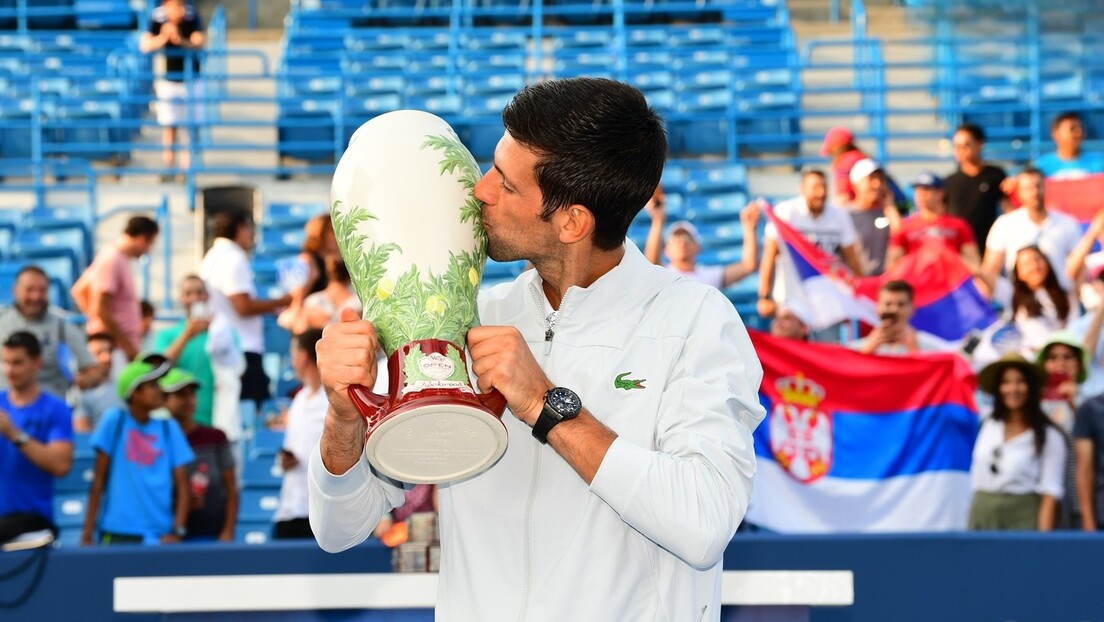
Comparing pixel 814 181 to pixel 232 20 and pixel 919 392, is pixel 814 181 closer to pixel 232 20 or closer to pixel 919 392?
pixel 919 392

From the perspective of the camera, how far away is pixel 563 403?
6.73 ft

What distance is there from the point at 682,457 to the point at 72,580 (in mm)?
2601

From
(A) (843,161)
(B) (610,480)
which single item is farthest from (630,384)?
(A) (843,161)

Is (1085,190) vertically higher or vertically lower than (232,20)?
lower

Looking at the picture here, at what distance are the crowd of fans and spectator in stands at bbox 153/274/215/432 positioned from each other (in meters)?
0.01

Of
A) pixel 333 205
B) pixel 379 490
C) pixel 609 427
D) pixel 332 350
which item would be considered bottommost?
pixel 379 490

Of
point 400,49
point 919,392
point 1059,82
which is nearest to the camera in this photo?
point 919,392

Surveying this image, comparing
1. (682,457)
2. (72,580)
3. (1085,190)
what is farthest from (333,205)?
(1085,190)

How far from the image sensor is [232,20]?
1638 cm

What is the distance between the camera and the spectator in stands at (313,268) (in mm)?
7609

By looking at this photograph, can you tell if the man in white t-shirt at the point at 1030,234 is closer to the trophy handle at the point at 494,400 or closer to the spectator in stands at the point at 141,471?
the spectator in stands at the point at 141,471

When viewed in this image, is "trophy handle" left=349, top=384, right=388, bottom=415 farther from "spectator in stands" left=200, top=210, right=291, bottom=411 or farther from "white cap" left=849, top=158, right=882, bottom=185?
"white cap" left=849, top=158, right=882, bottom=185

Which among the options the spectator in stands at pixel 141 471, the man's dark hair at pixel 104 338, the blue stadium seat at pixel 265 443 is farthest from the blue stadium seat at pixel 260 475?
the spectator in stands at pixel 141 471

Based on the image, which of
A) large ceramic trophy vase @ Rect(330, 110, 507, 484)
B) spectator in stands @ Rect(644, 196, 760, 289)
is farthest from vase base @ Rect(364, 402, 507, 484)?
spectator in stands @ Rect(644, 196, 760, 289)
